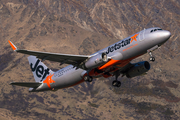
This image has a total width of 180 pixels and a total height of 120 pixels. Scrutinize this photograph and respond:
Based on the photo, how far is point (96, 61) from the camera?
47.2m

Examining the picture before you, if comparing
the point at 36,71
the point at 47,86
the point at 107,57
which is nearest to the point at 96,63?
the point at 107,57

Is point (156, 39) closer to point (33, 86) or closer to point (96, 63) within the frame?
point (96, 63)

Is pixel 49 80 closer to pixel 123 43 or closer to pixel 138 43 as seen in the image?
pixel 123 43

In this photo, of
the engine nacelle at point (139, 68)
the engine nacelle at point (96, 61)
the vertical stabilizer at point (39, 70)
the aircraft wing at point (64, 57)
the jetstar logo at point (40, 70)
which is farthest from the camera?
the jetstar logo at point (40, 70)

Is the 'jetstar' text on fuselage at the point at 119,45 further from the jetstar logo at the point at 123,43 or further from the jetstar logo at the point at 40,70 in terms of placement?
the jetstar logo at the point at 40,70

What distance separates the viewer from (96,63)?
47.3 m

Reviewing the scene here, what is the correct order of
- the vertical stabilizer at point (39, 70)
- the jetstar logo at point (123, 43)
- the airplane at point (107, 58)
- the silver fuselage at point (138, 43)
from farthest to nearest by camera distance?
the vertical stabilizer at point (39, 70) < the jetstar logo at point (123, 43) < the airplane at point (107, 58) < the silver fuselage at point (138, 43)

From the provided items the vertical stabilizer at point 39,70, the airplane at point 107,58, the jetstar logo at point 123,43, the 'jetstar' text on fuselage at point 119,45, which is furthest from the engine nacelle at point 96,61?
the vertical stabilizer at point 39,70

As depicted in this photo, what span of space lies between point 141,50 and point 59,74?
60.5ft

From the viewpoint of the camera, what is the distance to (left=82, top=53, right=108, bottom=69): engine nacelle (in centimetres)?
4697

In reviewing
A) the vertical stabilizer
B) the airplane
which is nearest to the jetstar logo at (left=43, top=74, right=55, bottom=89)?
the airplane

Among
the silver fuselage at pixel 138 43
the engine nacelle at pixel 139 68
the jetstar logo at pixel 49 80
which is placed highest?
the silver fuselage at pixel 138 43

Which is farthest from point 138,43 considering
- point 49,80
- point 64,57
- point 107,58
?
point 49,80

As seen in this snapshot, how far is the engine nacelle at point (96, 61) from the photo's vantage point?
47.0 meters
